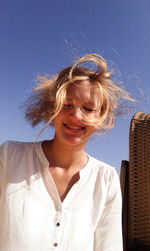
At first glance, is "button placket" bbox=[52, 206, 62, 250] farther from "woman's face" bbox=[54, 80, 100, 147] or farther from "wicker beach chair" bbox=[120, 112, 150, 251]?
"wicker beach chair" bbox=[120, 112, 150, 251]

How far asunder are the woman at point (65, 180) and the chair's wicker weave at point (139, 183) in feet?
0.39

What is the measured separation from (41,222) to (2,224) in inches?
6.6

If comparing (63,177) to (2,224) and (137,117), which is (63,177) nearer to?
(2,224)

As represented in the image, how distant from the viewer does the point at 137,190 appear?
4.88 feet

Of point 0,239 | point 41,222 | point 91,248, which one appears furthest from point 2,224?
point 91,248

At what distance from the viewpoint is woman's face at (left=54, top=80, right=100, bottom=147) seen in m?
1.29

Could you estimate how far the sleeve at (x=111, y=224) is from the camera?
132 cm

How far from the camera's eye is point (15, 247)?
3.59ft

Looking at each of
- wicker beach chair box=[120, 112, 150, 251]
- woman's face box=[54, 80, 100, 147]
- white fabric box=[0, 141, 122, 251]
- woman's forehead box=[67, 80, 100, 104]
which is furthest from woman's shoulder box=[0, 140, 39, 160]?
wicker beach chair box=[120, 112, 150, 251]

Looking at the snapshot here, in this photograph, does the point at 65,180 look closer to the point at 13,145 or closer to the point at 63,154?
the point at 63,154

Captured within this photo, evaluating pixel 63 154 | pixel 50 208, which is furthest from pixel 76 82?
pixel 50 208

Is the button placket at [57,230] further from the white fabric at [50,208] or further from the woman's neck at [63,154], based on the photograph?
the woman's neck at [63,154]

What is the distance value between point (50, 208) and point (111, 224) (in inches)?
14.6

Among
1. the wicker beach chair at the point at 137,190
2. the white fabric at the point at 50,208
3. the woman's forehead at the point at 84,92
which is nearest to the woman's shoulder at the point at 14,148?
the white fabric at the point at 50,208
